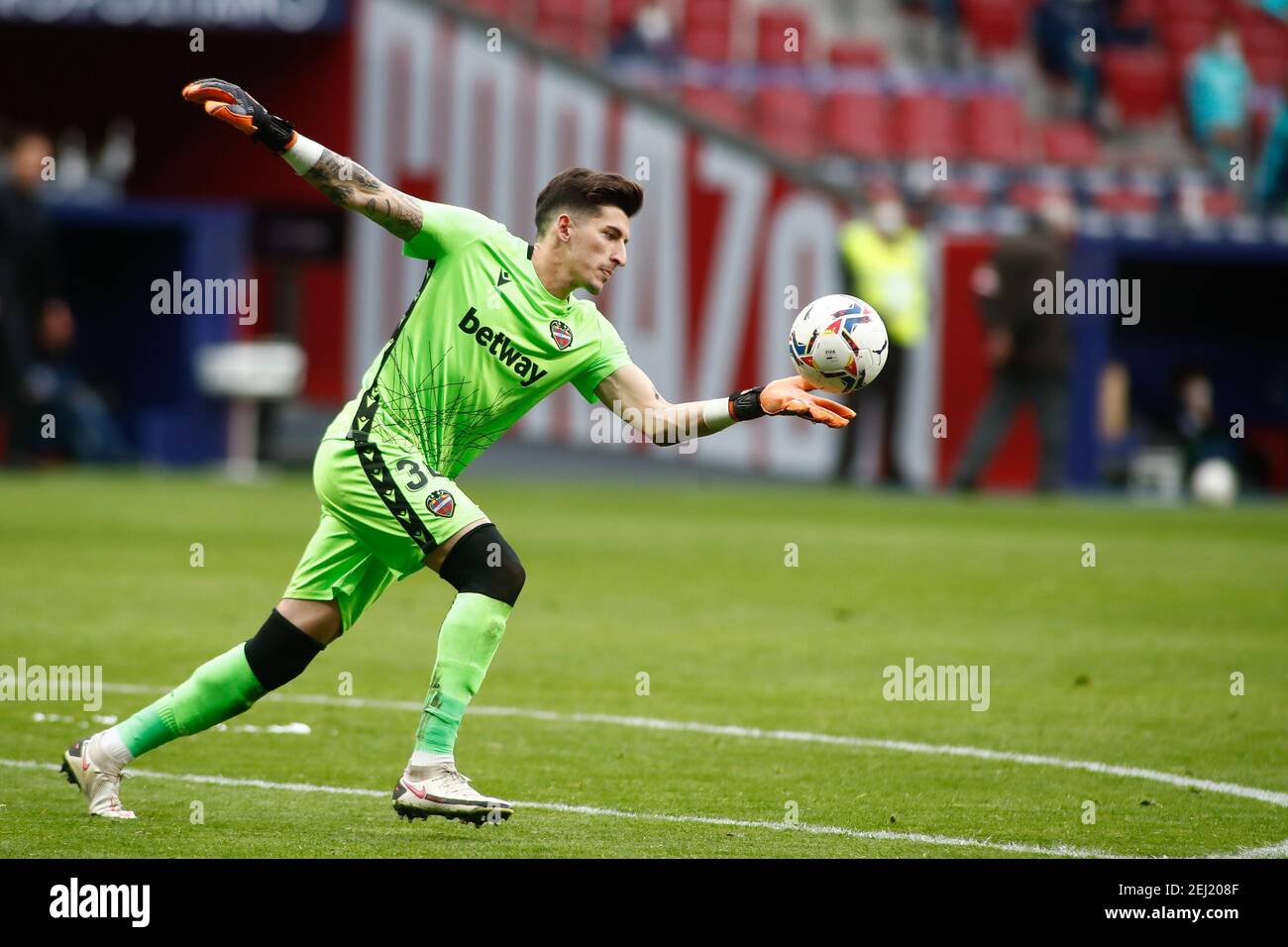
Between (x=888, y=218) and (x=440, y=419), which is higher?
(x=888, y=218)

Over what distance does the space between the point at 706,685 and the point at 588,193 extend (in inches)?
134

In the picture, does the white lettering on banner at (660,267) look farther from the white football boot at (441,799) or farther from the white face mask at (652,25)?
the white football boot at (441,799)

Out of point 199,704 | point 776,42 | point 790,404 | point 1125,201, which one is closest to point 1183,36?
point 1125,201

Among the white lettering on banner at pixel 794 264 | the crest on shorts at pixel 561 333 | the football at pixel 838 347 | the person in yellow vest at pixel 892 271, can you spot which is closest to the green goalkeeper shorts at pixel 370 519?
the crest on shorts at pixel 561 333

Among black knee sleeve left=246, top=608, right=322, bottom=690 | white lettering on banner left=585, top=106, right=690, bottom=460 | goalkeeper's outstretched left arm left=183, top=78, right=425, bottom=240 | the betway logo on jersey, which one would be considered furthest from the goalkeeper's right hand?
white lettering on banner left=585, top=106, right=690, bottom=460

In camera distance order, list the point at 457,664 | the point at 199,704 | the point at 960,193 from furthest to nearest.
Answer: the point at 960,193, the point at 199,704, the point at 457,664

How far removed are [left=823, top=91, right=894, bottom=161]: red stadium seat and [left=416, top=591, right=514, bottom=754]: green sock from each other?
17766 mm

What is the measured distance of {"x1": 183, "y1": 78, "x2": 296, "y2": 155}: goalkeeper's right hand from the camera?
6309 mm

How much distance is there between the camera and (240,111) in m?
6.31

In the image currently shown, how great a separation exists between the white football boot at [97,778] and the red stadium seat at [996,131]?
19259mm

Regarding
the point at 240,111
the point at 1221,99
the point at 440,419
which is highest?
the point at 1221,99

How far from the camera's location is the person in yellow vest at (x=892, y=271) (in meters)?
20.4

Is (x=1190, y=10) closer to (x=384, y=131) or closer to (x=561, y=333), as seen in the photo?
(x=384, y=131)
